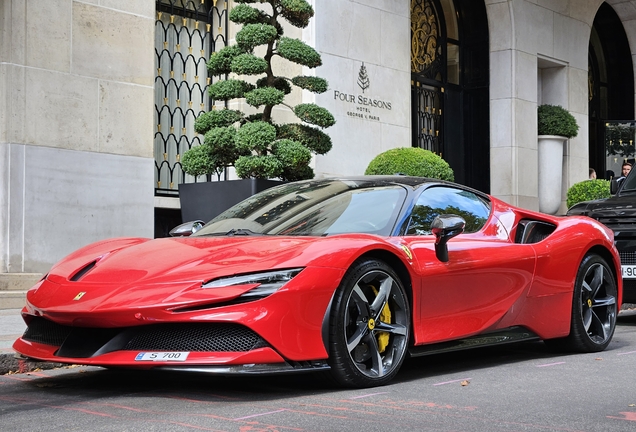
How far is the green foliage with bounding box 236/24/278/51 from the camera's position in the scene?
40.1ft

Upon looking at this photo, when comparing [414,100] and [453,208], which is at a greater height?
[414,100]

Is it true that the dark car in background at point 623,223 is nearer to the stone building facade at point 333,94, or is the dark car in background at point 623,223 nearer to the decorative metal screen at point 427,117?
the stone building facade at point 333,94

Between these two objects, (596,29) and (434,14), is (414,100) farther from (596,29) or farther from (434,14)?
(596,29)

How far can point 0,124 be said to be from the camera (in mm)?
11398

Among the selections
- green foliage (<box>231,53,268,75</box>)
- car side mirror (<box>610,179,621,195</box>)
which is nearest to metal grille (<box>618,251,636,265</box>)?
car side mirror (<box>610,179,621,195</box>)

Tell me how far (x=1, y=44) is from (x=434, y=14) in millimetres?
11133

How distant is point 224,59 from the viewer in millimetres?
12555

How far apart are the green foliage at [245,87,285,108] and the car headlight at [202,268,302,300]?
23.2 ft

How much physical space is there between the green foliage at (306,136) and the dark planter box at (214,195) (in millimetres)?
733

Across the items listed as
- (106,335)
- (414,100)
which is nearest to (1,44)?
(106,335)

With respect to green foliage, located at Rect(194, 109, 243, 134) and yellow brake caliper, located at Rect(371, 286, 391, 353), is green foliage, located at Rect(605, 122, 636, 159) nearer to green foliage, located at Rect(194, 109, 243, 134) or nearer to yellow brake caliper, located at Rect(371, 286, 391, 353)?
green foliage, located at Rect(194, 109, 243, 134)

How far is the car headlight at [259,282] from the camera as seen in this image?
5133mm

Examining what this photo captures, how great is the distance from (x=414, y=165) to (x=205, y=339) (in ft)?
30.2

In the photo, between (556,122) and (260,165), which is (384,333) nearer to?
(260,165)
